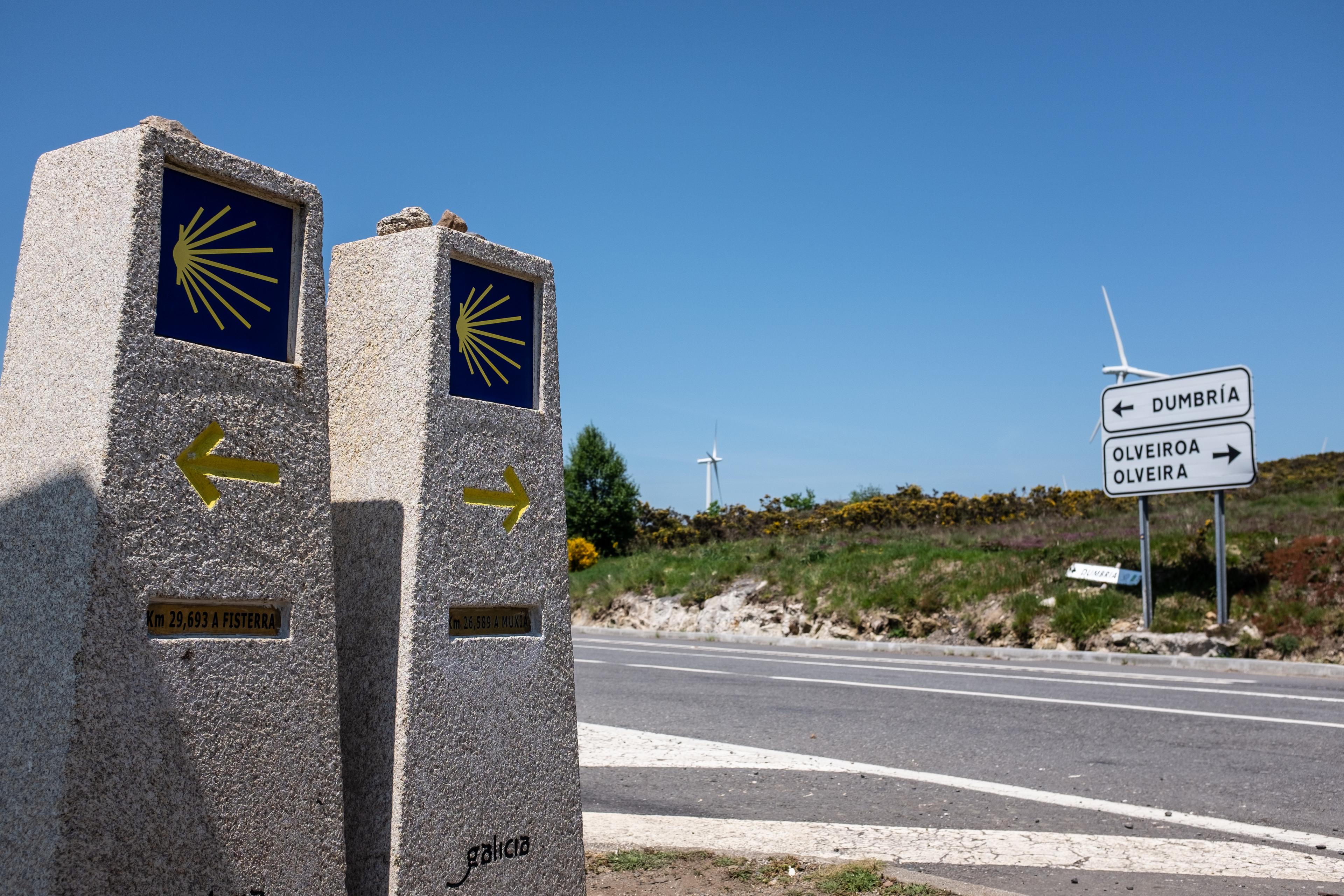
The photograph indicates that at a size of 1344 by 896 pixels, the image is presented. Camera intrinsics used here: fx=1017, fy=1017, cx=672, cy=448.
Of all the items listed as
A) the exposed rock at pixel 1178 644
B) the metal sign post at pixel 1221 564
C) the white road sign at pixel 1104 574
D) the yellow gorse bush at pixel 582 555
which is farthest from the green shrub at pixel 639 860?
the yellow gorse bush at pixel 582 555

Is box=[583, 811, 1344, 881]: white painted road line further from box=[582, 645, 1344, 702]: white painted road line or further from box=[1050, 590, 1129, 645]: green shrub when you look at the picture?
box=[1050, 590, 1129, 645]: green shrub

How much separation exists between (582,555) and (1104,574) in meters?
16.4

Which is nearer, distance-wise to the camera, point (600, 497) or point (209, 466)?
point (209, 466)

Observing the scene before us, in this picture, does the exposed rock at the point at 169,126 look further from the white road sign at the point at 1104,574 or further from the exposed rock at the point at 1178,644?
the white road sign at the point at 1104,574

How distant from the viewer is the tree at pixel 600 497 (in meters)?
31.4

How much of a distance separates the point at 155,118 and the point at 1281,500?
71.9 feet

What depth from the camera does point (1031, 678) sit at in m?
11.0

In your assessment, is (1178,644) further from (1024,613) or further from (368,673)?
(368,673)

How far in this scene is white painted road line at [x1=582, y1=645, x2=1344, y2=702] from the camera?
945 cm

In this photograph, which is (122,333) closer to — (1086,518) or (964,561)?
(964,561)

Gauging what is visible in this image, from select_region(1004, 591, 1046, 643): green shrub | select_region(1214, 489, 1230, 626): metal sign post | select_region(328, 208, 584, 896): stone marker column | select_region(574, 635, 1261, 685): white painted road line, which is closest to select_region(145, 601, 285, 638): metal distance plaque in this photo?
select_region(328, 208, 584, 896): stone marker column

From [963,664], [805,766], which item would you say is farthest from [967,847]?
[963,664]

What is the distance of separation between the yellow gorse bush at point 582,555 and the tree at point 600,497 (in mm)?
734

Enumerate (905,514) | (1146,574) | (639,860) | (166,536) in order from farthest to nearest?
(905,514)
(1146,574)
(639,860)
(166,536)
